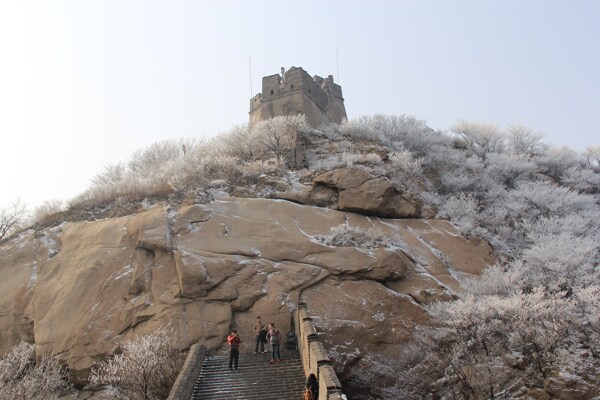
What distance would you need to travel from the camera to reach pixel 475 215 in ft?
76.4

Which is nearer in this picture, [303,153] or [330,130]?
[303,153]

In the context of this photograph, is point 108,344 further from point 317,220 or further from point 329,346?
point 317,220

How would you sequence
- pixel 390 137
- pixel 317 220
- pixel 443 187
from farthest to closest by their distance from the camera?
pixel 390 137 < pixel 443 187 < pixel 317 220

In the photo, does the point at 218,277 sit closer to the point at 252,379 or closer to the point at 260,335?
the point at 260,335

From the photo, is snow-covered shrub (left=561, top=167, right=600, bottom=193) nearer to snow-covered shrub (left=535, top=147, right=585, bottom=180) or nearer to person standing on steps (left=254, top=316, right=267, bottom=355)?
snow-covered shrub (left=535, top=147, right=585, bottom=180)

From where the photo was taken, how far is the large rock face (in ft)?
55.1

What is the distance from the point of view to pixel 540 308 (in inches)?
609

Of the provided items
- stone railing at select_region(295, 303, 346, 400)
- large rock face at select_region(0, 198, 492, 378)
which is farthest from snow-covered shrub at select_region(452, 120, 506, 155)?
stone railing at select_region(295, 303, 346, 400)

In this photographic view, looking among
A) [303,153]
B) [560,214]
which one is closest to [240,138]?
[303,153]

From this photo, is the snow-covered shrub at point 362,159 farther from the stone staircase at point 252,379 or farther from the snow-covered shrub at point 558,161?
the snow-covered shrub at point 558,161

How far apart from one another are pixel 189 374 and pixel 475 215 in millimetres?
16035

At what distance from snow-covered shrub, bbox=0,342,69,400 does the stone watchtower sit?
2648 cm

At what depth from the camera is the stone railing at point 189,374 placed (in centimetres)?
1231

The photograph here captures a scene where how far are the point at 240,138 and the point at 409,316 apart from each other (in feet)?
62.9
